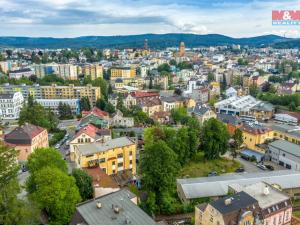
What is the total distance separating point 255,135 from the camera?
42.6 m

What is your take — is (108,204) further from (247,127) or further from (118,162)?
(247,127)

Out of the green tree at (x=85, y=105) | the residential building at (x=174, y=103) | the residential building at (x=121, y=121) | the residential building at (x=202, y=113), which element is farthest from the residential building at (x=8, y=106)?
the residential building at (x=202, y=113)

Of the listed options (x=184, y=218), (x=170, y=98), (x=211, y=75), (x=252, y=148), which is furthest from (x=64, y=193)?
(x=211, y=75)

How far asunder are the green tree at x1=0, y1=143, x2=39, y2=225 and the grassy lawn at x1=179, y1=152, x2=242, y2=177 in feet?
63.8

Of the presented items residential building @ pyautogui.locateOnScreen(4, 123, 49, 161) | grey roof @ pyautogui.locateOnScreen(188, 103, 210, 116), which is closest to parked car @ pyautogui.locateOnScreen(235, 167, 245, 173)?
grey roof @ pyautogui.locateOnScreen(188, 103, 210, 116)

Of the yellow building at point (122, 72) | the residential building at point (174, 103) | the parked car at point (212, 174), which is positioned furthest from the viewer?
the yellow building at point (122, 72)

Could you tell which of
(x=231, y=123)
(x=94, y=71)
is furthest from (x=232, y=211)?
(x=94, y=71)

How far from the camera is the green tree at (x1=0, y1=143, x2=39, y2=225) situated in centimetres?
1748

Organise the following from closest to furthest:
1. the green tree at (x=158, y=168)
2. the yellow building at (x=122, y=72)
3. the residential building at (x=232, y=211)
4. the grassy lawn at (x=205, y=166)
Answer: the residential building at (x=232, y=211), the green tree at (x=158, y=168), the grassy lawn at (x=205, y=166), the yellow building at (x=122, y=72)

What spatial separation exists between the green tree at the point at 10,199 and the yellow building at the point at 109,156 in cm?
1233

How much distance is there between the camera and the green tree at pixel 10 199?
57.4 feet

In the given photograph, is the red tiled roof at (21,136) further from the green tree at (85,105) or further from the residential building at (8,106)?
the green tree at (85,105)

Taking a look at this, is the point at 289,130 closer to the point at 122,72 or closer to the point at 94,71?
the point at 122,72

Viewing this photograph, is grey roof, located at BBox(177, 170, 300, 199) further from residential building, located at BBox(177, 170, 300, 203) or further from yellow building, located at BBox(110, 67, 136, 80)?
yellow building, located at BBox(110, 67, 136, 80)
